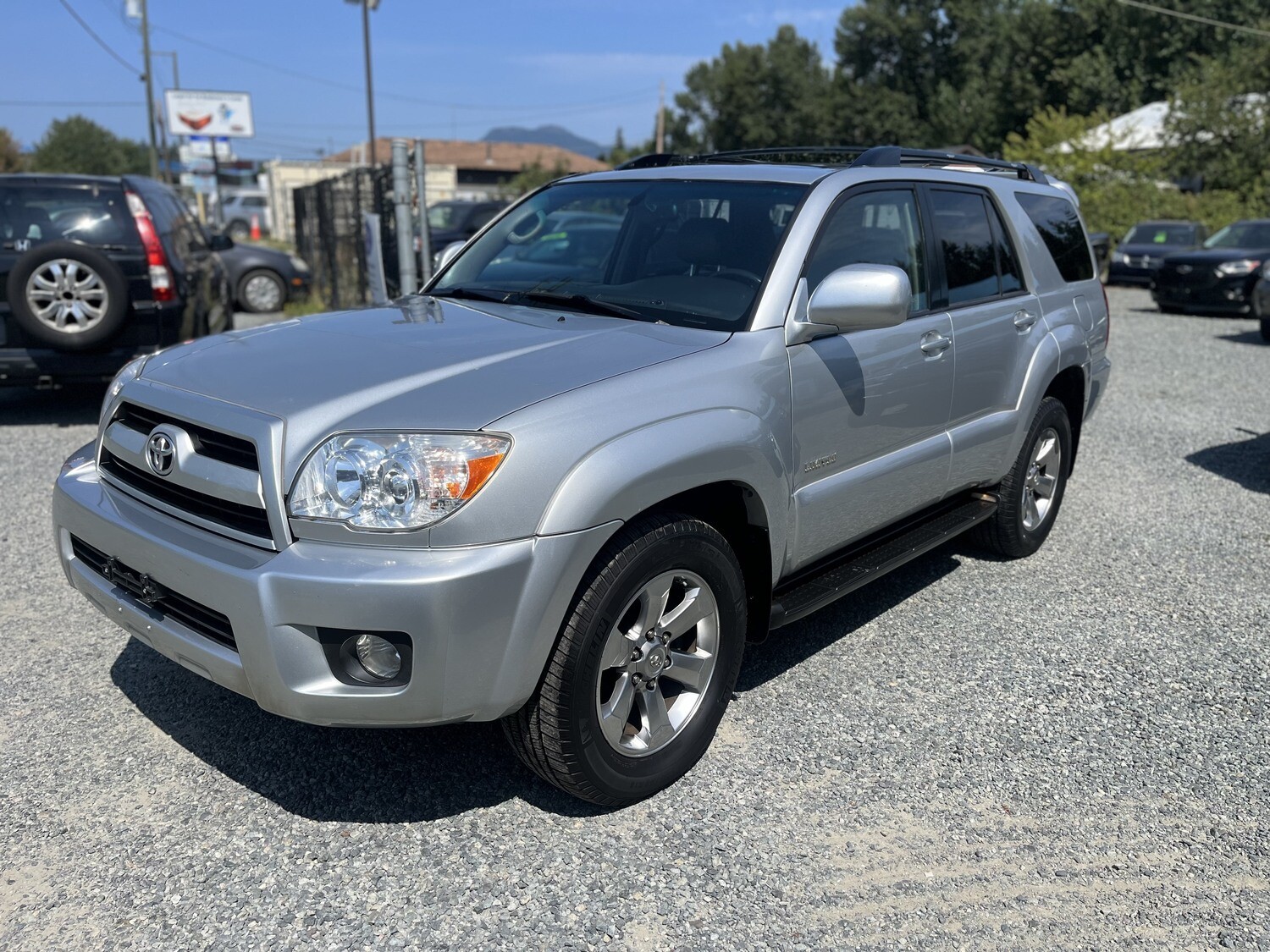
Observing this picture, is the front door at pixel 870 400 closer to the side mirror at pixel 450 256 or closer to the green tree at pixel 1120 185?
the side mirror at pixel 450 256

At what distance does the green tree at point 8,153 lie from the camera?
54375mm

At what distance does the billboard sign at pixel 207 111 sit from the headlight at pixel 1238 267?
36.1m

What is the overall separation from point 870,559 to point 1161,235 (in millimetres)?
19721

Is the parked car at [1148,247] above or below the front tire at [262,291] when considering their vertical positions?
above

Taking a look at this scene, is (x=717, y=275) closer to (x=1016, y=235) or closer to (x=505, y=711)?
(x=505, y=711)

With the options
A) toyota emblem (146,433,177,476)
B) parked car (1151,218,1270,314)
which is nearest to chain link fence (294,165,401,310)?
toyota emblem (146,433,177,476)

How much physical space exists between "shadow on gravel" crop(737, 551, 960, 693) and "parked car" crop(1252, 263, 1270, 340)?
1034 cm

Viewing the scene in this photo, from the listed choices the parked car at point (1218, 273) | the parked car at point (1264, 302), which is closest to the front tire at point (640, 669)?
the parked car at point (1264, 302)

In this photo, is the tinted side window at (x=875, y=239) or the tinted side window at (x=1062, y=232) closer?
the tinted side window at (x=875, y=239)

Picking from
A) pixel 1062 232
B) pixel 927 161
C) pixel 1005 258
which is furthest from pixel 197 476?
pixel 1062 232

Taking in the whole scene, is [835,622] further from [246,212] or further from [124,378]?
[246,212]

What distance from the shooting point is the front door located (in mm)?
3484

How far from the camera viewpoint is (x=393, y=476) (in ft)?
8.43

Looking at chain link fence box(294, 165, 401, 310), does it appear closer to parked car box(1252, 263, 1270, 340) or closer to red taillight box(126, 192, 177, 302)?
red taillight box(126, 192, 177, 302)
